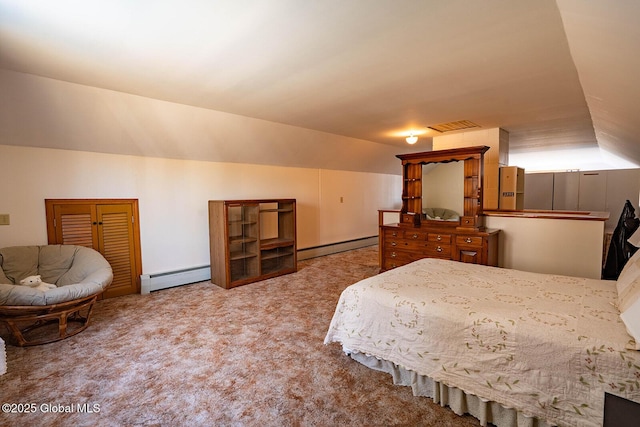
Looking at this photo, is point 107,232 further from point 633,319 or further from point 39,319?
point 633,319

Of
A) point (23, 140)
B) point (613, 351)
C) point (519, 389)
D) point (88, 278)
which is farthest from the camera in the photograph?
point (23, 140)

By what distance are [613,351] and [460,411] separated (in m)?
0.83

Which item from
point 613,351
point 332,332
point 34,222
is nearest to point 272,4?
point 332,332

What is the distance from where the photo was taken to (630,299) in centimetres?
161

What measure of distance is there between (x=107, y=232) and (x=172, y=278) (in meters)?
1.01

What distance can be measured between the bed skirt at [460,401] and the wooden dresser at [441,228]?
6.95 ft

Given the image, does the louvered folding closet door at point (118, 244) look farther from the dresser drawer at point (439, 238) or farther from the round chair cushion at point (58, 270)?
the dresser drawer at point (439, 238)

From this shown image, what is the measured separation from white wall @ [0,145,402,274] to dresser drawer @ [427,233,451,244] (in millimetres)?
2605

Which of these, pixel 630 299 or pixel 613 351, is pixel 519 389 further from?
pixel 630 299

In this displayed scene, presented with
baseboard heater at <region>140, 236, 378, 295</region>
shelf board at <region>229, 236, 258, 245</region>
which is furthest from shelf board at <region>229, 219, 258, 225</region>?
baseboard heater at <region>140, 236, 378, 295</region>

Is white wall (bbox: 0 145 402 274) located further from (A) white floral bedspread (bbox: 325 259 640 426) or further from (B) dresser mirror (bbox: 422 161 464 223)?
(A) white floral bedspread (bbox: 325 259 640 426)

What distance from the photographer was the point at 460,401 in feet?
5.78

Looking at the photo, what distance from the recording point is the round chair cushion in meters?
2.64

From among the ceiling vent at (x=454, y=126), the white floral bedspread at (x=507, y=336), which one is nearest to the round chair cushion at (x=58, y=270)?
the white floral bedspread at (x=507, y=336)
